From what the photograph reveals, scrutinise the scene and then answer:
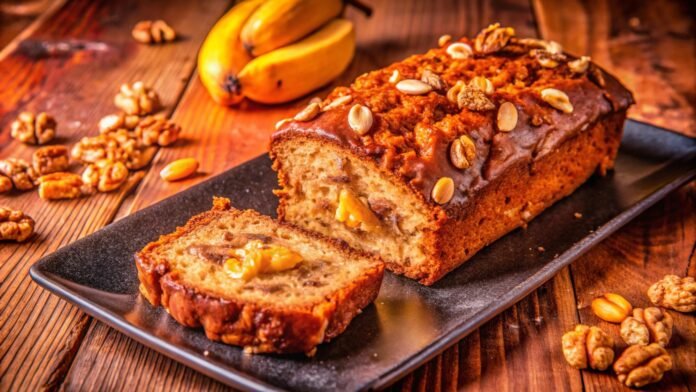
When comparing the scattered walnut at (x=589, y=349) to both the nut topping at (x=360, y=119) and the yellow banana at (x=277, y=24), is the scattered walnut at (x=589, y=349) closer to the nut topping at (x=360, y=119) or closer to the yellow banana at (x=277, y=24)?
the nut topping at (x=360, y=119)

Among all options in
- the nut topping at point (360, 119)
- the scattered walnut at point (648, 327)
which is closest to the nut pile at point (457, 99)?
the nut topping at point (360, 119)

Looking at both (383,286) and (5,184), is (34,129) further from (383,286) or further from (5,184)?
(383,286)

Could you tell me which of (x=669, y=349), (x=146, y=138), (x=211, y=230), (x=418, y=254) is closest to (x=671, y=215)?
(x=669, y=349)

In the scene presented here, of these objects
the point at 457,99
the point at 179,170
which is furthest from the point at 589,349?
the point at 179,170

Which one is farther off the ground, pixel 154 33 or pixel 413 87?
pixel 413 87

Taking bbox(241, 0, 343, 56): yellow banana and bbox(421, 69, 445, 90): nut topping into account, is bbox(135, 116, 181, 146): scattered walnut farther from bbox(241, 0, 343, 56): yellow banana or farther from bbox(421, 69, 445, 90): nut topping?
bbox(421, 69, 445, 90): nut topping

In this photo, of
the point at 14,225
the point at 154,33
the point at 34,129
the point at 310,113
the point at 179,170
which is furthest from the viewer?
the point at 154,33

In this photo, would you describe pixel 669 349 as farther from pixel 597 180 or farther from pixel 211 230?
pixel 211 230
